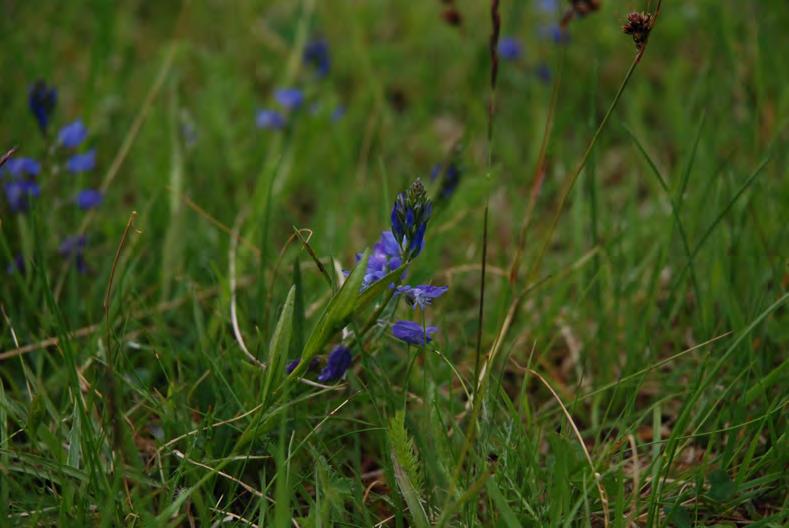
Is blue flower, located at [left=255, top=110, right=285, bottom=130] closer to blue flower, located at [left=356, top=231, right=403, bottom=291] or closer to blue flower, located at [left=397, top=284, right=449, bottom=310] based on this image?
blue flower, located at [left=356, top=231, right=403, bottom=291]

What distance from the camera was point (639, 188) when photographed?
3227 mm

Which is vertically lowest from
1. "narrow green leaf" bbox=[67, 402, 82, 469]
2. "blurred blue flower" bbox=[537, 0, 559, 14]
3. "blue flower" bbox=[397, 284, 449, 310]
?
"narrow green leaf" bbox=[67, 402, 82, 469]

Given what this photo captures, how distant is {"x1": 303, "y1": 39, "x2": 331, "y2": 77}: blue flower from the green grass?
0.24 feet

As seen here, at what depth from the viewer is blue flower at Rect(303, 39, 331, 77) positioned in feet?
11.9

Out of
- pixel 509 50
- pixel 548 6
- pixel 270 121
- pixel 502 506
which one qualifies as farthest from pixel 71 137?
pixel 548 6

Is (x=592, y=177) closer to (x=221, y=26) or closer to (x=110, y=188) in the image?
(x=110, y=188)

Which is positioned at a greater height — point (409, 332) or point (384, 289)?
point (384, 289)

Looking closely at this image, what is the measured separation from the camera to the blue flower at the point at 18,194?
2406 mm

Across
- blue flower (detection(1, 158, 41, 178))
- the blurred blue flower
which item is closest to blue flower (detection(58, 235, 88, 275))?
blue flower (detection(1, 158, 41, 178))

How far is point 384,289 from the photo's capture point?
1537mm

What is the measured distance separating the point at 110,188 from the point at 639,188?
204 cm

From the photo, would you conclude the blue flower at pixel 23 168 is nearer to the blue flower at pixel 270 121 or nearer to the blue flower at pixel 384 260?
the blue flower at pixel 270 121

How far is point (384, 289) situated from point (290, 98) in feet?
6.48

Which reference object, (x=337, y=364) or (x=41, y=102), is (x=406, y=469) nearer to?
(x=337, y=364)
